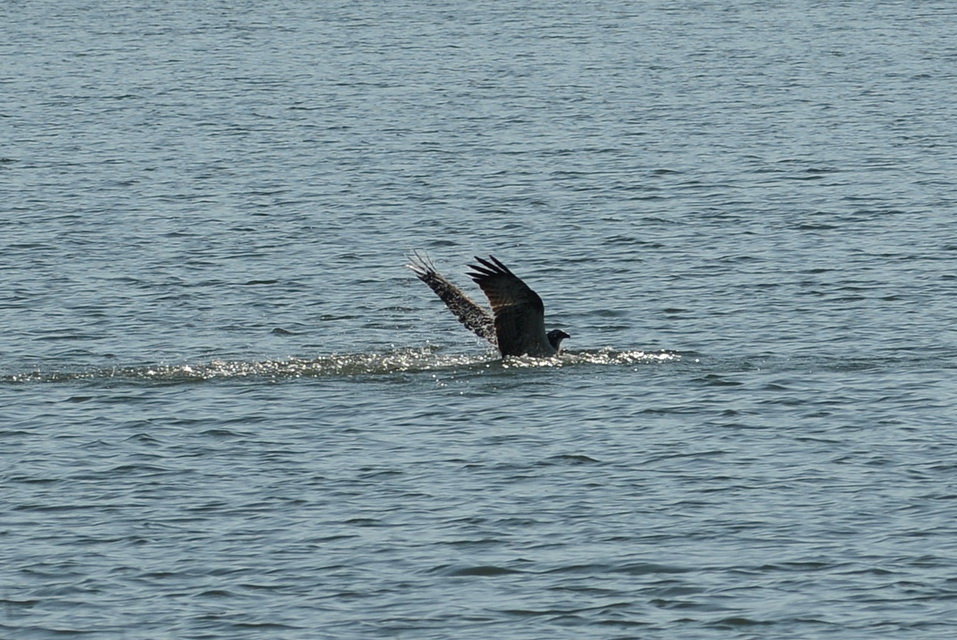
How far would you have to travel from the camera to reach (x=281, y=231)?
35219mm

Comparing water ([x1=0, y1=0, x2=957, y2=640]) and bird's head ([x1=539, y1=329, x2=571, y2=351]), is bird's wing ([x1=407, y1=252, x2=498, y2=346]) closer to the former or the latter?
water ([x1=0, y1=0, x2=957, y2=640])

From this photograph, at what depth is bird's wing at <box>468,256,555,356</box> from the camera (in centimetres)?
2320

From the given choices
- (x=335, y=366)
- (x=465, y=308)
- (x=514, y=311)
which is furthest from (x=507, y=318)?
(x=335, y=366)

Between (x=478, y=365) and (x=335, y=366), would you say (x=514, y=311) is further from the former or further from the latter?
(x=335, y=366)

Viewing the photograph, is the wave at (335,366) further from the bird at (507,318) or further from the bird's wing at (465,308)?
the bird's wing at (465,308)

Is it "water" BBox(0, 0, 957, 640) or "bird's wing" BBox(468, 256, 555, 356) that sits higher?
"bird's wing" BBox(468, 256, 555, 356)

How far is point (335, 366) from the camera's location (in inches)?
982

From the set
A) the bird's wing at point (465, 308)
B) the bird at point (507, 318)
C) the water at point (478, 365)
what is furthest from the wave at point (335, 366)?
the bird's wing at point (465, 308)

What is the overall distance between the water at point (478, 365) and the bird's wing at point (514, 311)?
0.30m

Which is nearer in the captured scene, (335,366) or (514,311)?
(514,311)

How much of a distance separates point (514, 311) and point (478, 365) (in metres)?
1.39

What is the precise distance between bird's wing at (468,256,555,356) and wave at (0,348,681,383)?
224 millimetres

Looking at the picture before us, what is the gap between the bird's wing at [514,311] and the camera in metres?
23.2

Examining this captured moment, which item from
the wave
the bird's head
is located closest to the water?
the wave
